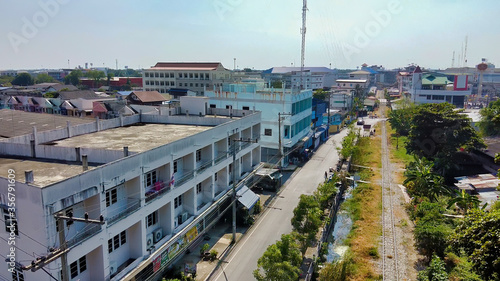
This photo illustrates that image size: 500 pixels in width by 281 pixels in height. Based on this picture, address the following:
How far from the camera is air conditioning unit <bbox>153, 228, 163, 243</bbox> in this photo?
17061 mm

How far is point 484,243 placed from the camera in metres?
11.8

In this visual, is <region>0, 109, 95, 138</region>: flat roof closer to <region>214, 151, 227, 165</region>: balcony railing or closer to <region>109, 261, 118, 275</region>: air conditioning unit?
<region>214, 151, 227, 165</region>: balcony railing

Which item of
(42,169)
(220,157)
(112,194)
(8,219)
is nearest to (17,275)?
(8,219)

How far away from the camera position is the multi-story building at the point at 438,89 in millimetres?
77562

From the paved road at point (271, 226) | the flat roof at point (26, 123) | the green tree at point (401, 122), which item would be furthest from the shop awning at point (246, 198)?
the green tree at point (401, 122)

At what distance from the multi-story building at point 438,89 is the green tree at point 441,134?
46.4 m

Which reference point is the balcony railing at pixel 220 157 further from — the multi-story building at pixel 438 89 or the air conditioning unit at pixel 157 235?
the multi-story building at pixel 438 89

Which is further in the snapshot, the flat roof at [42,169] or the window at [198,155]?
the window at [198,155]

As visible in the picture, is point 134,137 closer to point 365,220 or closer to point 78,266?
point 78,266

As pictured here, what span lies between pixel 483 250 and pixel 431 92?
261 feet

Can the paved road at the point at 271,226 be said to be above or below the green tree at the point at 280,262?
below

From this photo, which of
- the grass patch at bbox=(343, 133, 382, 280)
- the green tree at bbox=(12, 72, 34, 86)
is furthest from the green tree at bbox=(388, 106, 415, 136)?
the green tree at bbox=(12, 72, 34, 86)

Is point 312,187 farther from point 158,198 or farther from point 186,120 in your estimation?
point 158,198

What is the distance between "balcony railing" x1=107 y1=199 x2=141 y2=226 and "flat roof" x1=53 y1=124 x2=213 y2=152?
9.74 feet
